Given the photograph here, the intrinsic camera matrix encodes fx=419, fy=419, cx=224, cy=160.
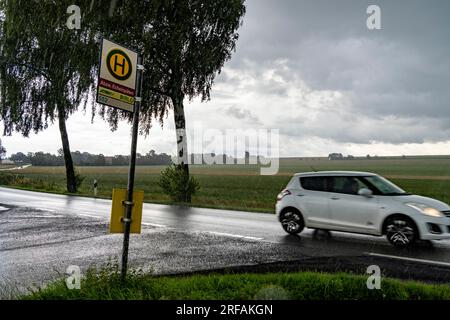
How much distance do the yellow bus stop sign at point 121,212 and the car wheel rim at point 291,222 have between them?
5890 mm

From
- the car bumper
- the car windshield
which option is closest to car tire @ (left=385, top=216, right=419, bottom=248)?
the car bumper

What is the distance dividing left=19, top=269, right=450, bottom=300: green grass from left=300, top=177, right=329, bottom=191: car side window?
4654 mm

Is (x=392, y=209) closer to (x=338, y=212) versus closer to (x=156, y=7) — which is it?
(x=338, y=212)

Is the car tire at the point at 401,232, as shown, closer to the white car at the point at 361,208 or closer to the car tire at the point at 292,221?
the white car at the point at 361,208

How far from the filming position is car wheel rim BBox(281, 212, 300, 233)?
10180 mm

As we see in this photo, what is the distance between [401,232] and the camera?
866cm

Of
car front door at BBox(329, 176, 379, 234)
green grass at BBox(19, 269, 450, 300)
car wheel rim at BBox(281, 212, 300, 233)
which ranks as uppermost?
car front door at BBox(329, 176, 379, 234)

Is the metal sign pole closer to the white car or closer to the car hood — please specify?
the white car

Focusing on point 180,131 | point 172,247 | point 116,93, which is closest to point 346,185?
point 172,247

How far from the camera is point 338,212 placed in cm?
952

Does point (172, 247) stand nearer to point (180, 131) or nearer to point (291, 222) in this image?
point (291, 222)

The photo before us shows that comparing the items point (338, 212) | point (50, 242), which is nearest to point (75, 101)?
point (50, 242)
